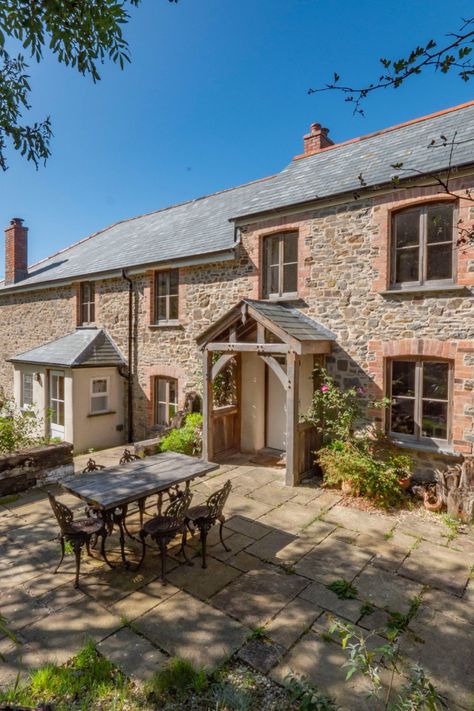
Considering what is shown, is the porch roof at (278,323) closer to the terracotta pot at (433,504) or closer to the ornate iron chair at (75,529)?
the terracotta pot at (433,504)

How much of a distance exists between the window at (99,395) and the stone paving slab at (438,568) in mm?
9949

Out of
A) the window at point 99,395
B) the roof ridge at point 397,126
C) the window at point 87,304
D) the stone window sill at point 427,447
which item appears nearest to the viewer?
the stone window sill at point 427,447

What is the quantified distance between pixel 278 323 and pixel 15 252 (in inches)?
676

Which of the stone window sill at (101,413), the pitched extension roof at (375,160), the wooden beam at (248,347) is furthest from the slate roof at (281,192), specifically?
the stone window sill at (101,413)

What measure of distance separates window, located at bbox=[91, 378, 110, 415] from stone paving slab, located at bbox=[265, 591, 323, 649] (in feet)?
31.5

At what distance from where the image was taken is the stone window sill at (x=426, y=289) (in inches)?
278

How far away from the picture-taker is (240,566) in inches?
200

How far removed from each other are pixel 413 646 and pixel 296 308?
679 centimetres

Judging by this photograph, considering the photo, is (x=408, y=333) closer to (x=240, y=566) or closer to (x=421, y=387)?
(x=421, y=387)

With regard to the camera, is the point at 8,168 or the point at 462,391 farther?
the point at 462,391

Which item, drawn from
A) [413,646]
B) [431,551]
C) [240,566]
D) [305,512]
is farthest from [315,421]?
[413,646]

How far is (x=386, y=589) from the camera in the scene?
15.3 ft

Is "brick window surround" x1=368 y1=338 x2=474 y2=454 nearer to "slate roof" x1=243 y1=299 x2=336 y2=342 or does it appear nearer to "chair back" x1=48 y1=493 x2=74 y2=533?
"slate roof" x1=243 y1=299 x2=336 y2=342

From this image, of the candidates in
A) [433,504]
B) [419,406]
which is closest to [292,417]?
[419,406]
